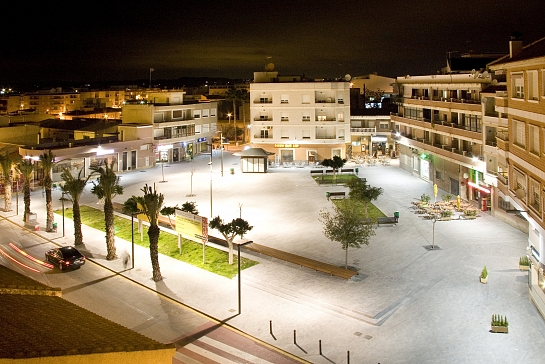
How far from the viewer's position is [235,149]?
310ft

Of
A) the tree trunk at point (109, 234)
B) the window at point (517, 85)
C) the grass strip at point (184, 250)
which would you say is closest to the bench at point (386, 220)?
the grass strip at point (184, 250)

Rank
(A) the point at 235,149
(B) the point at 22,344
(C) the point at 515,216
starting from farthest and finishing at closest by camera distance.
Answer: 1. (A) the point at 235,149
2. (C) the point at 515,216
3. (B) the point at 22,344

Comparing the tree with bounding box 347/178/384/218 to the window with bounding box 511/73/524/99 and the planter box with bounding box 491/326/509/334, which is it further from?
the planter box with bounding box 491/326/509/334

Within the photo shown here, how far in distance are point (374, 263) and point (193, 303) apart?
11470mm

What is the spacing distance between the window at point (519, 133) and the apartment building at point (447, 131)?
16.8 meters

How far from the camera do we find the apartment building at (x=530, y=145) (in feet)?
72.6

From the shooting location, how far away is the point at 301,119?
7562 cm

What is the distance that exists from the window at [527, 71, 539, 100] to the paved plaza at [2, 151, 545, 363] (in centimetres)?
966

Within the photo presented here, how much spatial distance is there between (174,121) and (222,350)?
63352mm

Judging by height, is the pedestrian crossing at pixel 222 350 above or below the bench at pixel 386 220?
below

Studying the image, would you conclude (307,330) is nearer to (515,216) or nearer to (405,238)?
(405,238)

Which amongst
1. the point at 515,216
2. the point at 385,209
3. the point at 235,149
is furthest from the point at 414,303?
the point at 235,149

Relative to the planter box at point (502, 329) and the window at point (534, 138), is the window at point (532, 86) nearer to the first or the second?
the window at point (534, 138)

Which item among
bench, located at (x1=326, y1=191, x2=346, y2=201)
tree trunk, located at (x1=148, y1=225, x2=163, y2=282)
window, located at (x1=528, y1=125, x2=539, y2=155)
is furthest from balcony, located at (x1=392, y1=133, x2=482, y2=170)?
tree trunk, located at (x1=148, y1=225, x2=163, y2=282)
